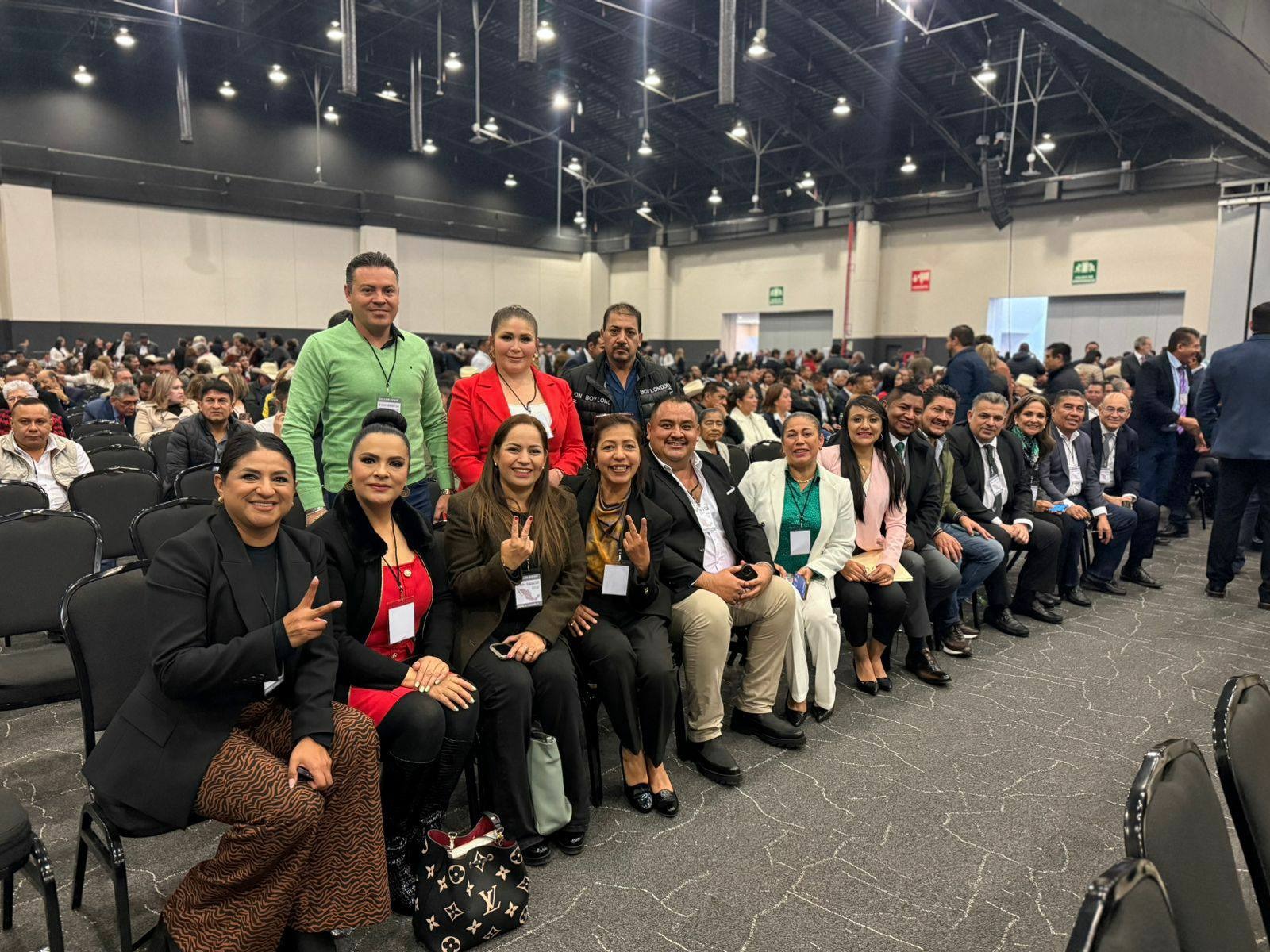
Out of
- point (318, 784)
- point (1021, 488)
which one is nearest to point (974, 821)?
point (318, 784)

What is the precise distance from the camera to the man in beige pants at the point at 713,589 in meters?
2.70

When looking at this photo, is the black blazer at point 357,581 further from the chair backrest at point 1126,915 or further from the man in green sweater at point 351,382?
the chair backrest at point 1126,915

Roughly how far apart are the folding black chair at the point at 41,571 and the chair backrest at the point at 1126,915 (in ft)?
9.38

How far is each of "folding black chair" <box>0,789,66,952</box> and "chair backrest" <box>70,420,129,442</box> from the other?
14.9 feet

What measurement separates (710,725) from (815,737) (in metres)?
0.56

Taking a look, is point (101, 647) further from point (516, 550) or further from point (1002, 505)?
point (1002, 505)

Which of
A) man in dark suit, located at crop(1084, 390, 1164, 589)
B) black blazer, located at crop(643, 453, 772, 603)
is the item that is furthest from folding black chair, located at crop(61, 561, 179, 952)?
man in dark suit, located at crop(1084, 390, 1164, 589)

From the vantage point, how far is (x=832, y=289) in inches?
729

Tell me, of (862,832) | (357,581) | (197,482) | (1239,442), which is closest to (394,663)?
(357,581)

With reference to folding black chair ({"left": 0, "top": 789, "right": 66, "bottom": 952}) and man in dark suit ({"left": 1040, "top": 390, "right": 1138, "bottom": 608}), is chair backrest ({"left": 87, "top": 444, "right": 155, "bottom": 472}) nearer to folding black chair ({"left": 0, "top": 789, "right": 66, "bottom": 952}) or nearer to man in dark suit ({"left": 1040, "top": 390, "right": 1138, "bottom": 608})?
folding black chair ({"left": 0, "top": 789, "right": 66, "bottom": 952})

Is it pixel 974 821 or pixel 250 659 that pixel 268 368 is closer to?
pixel 250 659

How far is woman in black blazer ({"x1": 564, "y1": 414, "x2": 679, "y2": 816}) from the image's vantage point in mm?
2455

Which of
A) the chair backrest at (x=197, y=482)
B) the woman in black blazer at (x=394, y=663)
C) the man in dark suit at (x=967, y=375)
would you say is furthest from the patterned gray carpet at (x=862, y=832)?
the man in dark suit at (x=967, y=375)

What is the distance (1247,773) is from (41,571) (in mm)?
3383
